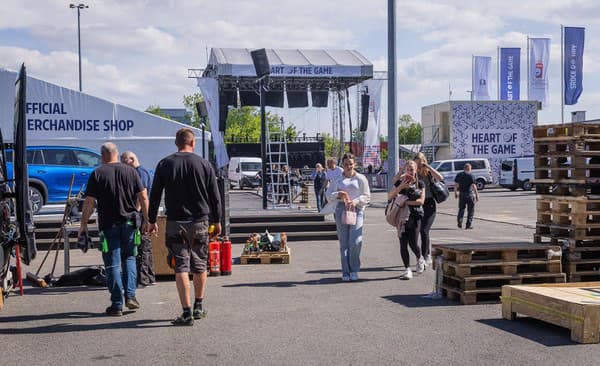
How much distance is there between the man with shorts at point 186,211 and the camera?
7270mm

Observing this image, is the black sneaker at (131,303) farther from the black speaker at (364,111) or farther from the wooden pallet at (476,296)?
the black speaker at (364,111)

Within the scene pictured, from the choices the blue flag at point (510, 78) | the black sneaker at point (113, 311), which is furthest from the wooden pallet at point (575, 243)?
the blue flag at point (510, 78)

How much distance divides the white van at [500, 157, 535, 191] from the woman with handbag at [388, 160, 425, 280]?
3077cm

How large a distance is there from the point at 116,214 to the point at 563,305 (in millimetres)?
4584

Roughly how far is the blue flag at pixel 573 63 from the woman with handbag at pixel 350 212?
3666 centimetres

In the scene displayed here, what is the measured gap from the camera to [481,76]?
51781mm

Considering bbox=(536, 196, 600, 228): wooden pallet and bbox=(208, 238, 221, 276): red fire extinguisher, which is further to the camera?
bbox=(208, 238, 221, 276): red fire extinguisher

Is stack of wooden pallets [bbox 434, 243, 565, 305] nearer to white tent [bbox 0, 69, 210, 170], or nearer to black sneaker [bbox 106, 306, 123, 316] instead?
black sneaker [bbox 106, 306, 123, 316]

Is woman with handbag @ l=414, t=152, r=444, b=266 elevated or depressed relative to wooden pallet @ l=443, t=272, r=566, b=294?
elevated

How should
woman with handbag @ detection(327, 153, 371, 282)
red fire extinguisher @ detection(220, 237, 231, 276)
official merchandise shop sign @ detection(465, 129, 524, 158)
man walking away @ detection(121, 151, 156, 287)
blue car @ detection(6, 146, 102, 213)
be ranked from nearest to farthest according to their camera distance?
man walking away @ detection(121, 151, 156, 287)
woman with handbag @ detection(327, 153, 371, 282)
red fire extinguisher @ detection(220, 237, 231, 276)
blue car @ detection(6, 146, 102, 213)
official merchandise shop sign @ detection(465, 129, 524, 158)

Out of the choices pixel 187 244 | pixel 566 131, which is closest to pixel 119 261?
pixel 187 244

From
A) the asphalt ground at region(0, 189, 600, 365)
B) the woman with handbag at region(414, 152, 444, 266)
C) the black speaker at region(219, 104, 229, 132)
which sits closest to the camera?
the asphalt ground at region(0, 189, 600, 365)

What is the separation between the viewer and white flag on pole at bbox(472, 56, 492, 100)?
51562 mm

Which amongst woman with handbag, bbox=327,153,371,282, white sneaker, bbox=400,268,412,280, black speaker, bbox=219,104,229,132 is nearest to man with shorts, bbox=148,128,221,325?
woman with handbag, bbox=327,153,371,282
